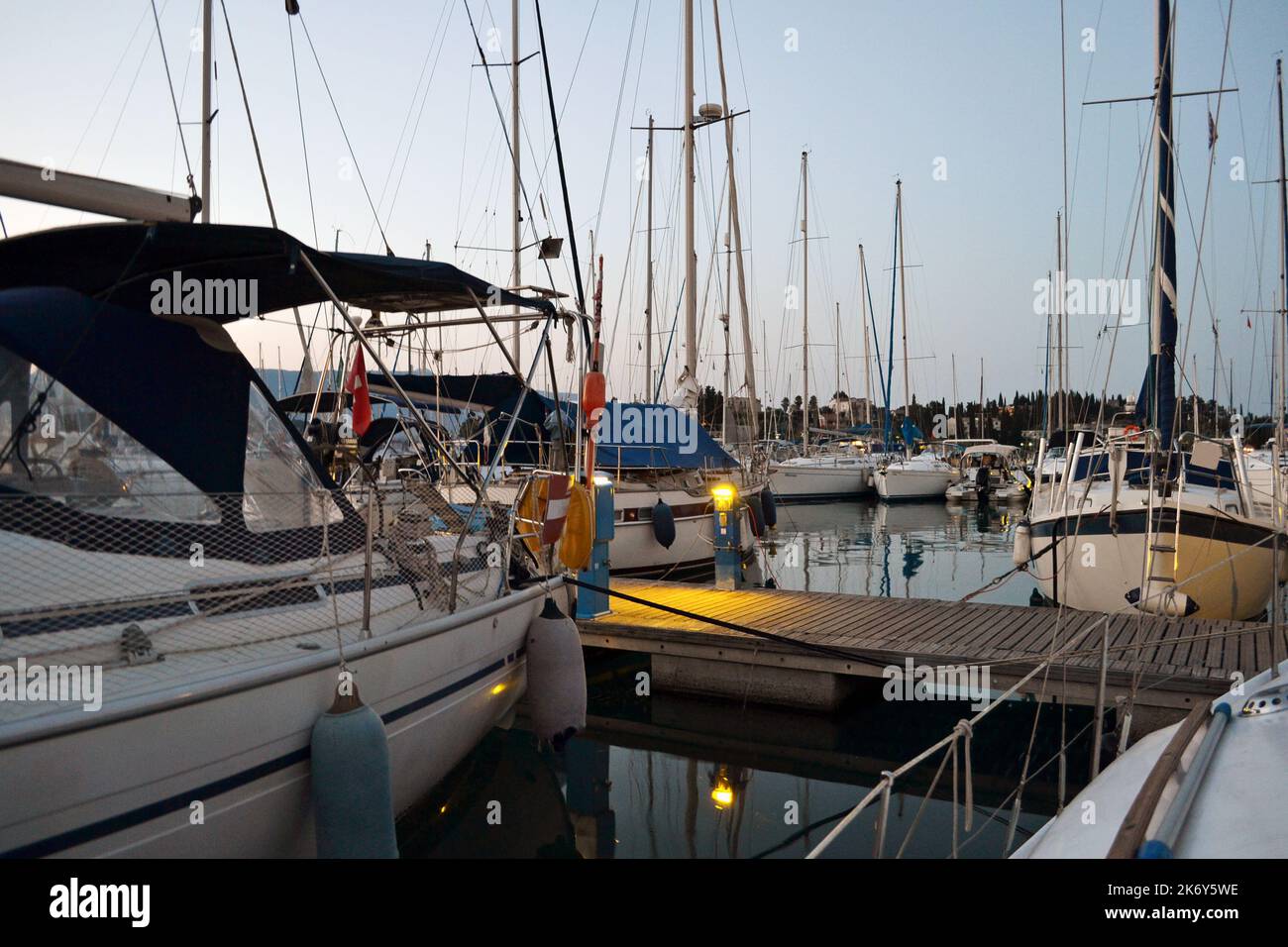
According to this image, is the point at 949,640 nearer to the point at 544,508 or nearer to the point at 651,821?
the point at 651,821

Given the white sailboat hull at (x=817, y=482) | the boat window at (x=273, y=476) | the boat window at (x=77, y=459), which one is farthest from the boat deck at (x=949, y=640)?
the white sailboat hull at (x=817, y=482)

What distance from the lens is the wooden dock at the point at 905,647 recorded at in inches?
256

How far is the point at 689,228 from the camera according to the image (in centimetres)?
1777

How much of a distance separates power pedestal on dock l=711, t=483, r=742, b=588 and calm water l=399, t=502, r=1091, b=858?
5.99ft

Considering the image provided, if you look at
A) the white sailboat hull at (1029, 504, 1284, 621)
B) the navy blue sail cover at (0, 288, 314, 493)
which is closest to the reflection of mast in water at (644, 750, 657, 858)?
the navy blue sail cover at (0, 288, 314, 493)

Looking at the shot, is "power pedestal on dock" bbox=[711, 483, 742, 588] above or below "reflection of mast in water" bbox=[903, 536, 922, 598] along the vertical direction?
above

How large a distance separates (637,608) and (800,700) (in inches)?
87.9

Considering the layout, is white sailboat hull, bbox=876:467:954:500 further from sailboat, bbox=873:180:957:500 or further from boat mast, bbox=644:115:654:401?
boat mast, bbox=644:115:654:401

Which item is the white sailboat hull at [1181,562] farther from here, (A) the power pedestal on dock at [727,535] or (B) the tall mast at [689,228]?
(B) the tall mast at [689,228]

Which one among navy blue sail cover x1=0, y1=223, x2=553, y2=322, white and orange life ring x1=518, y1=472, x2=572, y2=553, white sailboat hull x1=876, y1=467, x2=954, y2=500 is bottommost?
white sailboat hull x1=876, y1=467, x2=954, y2=500

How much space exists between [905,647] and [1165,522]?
3753 millimetres

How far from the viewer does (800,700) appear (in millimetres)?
7637

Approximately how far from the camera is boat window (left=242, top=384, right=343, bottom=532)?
4695 mm

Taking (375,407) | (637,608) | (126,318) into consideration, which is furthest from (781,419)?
(126,318)
